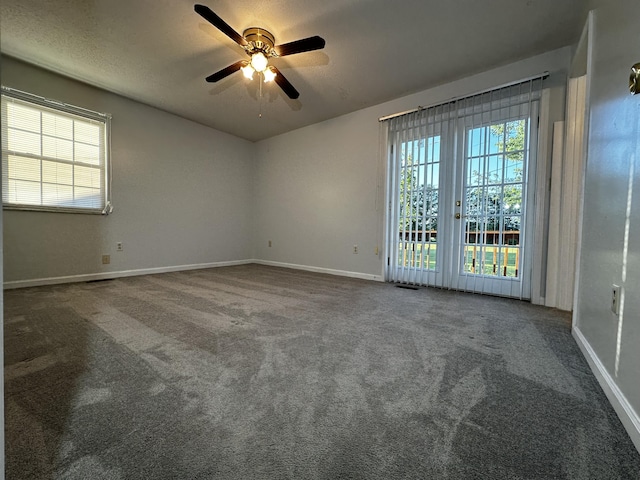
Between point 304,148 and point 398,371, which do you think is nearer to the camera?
point 398,371

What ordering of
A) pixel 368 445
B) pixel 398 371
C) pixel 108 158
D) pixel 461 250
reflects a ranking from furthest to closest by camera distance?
pixel 108 158 < pixel 461 250 < pixel 398 371 < pixel 368 445

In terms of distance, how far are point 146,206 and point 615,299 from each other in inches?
190

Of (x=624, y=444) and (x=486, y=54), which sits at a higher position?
(x=486, y=54)

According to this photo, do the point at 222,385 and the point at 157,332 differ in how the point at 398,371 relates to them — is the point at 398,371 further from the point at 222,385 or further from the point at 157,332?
the point at 157,332

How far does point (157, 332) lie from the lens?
2.02 m

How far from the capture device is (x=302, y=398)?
1337 mm

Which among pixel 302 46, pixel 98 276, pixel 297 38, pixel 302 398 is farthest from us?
pixel 98 276

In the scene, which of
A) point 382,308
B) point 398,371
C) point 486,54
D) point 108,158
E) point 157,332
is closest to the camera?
point 398,371

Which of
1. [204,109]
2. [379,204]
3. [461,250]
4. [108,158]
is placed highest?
[204,109]

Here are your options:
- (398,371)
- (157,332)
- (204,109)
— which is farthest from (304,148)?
(398,371)

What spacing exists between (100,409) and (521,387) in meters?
1.95

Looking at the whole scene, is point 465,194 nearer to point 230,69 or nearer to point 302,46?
point 302,46

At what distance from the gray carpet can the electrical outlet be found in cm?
40

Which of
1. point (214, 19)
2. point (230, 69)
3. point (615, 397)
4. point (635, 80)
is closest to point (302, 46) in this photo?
point (214, 19)
